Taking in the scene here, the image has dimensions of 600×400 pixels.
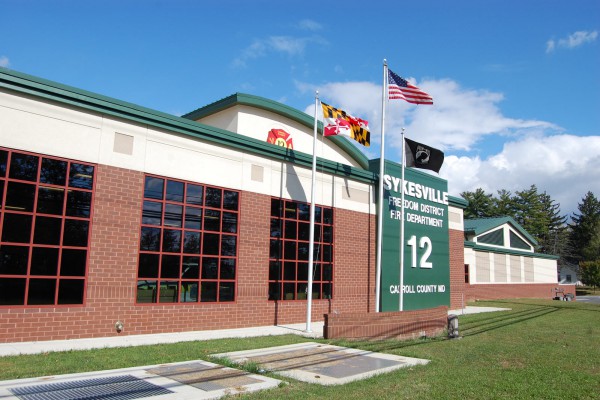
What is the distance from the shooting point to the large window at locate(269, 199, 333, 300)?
1683 cm

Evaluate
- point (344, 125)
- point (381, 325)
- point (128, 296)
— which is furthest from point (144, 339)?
point (344, 125)

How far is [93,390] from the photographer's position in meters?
6.87

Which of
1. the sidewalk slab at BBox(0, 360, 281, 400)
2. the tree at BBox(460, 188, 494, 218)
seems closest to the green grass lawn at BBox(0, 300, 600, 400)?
the sidewalk slab at BBox(0, 360, 281, 400)

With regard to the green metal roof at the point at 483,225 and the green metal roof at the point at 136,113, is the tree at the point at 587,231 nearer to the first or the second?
the green metal roof at the point at 483,225

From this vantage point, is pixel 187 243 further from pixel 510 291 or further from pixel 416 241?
pixel 510 291

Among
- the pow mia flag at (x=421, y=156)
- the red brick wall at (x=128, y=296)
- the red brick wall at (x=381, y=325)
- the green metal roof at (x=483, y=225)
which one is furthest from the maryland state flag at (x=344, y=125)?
the green metal roof at (x=483, y=225)

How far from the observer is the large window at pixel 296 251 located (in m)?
16.8

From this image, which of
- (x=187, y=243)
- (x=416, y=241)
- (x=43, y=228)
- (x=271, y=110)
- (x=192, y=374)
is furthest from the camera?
(x=416, y=241)

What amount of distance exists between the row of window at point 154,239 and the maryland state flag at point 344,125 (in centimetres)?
308

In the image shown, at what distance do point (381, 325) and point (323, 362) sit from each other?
162 inches

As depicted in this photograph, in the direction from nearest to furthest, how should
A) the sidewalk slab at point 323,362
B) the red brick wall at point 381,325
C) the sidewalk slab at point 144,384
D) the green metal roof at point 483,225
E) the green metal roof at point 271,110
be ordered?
the sidewalk slab at point 144,384 < the sidewalk slab at point 323,362 < the red brick wall at point 381,325 < the green metal roof at point 271,110 < the green metal roof at point 483,225

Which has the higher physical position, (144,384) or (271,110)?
(271,110)

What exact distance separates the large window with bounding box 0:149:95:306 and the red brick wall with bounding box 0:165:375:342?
24cm

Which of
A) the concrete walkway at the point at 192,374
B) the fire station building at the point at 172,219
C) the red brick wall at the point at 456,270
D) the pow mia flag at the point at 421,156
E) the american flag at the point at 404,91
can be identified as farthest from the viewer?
the red brick wall at the point at 456,270
